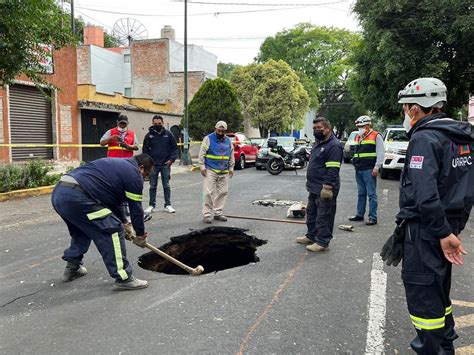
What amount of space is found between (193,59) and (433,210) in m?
36.0

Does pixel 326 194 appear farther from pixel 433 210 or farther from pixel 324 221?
pixel 433 210

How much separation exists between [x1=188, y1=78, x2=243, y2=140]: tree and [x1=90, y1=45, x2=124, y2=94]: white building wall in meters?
12.7

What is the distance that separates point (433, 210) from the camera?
8.25 feet

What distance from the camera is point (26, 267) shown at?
5.18m

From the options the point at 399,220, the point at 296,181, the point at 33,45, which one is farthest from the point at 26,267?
the point at 296,181

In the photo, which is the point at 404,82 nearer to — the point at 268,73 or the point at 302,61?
the point at 268,73

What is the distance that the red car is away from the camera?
19.2 m

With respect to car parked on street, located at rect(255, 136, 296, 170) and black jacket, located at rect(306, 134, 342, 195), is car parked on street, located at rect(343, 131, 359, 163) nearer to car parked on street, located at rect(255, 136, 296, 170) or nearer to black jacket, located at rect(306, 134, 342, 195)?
car parked on street, located at rect(255, 136, 296, 170)

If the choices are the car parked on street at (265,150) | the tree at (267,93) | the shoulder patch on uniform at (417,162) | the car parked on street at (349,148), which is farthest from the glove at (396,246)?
the tree at (267,93)

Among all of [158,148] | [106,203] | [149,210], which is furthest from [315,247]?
[158,148]

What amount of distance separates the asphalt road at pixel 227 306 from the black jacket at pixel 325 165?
0.90m

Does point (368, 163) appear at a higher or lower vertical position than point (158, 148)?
lower

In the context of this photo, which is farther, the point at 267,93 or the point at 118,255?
the point at 267,93

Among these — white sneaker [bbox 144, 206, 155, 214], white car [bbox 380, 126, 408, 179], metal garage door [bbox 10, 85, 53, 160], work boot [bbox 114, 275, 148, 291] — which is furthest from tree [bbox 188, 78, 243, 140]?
work boot [bbox 114, 275, 148, 291]
